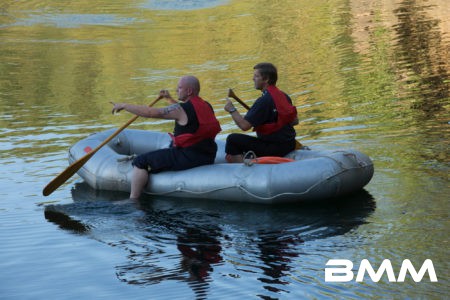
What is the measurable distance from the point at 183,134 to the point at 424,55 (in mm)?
10568

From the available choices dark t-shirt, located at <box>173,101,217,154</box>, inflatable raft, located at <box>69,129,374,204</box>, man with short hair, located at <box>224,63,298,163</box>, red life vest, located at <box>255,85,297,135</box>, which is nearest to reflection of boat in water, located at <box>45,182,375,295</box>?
inflatable raft, located at <box>69,129,374,204</box>

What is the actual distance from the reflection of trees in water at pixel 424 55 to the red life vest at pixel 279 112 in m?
4.16

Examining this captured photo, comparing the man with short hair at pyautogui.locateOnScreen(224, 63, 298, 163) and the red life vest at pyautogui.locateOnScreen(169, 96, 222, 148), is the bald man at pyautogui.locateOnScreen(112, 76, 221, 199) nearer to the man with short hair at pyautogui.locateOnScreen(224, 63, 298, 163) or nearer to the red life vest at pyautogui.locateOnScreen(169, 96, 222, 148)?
the red life vest at pyautogui.locateOnScreen(169, 96, 222, 148)

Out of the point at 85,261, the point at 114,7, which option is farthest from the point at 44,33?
the point at 85,261

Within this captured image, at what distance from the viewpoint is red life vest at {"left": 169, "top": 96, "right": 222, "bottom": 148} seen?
8875 mm

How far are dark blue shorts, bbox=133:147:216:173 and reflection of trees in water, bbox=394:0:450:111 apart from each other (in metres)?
4.78

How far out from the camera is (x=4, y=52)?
2188 centimetres

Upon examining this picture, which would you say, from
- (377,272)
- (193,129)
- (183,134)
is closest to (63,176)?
(183,134)

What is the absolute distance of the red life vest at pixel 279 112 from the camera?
9109 mm

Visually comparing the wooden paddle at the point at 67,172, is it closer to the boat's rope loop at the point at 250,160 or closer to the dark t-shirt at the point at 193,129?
the dark t-shirt at the point at 193,129

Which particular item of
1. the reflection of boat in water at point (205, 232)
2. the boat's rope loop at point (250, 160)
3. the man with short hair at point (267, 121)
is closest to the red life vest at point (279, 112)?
the man with short hair at point (267, 121)

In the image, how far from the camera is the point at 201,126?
29.3 feet

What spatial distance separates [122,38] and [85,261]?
16.1 m

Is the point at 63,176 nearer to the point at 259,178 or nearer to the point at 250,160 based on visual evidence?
the point at 250,160
